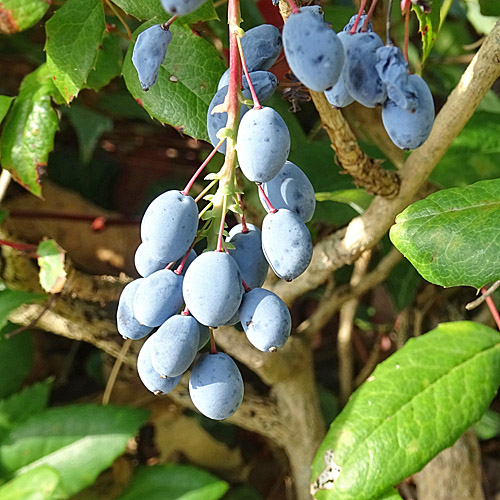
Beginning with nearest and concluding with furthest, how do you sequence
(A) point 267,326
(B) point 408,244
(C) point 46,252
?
(A) point 267,326
(B) point 408,244
(C) point 46,252

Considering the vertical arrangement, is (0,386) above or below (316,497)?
below

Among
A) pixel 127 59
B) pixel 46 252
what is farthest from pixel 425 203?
pixel 46 252

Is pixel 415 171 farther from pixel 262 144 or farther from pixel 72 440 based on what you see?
pixel 72 440

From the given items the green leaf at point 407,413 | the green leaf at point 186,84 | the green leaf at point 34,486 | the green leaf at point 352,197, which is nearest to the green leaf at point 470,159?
the green leaf at point 352,197

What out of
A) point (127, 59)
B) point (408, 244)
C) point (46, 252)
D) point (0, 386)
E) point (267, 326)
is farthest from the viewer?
point (0, 386)

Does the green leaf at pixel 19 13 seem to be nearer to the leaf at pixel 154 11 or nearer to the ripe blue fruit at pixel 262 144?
the leaf at pixel 154 11

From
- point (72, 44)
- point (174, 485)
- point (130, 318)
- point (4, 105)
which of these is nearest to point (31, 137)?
point (4, 105)

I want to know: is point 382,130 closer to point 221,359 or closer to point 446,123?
point 446,123

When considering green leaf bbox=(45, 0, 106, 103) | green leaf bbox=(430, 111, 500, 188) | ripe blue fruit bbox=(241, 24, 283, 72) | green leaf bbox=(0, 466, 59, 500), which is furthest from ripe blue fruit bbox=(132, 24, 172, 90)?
green leaf bbox=(0, 466, 59, 500)
